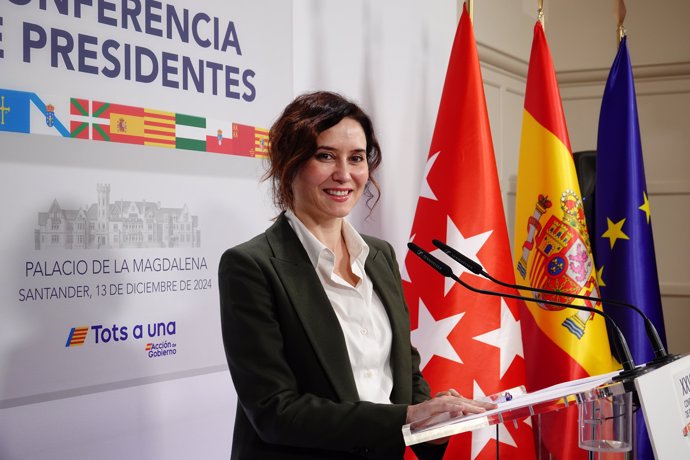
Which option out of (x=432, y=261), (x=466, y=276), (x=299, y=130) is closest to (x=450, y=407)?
(x=432, y=261)

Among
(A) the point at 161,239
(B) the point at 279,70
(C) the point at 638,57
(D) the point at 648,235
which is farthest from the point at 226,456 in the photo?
(C) the point at 638,57

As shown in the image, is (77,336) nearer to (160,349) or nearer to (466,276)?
(160,349)

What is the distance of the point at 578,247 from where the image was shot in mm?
2799

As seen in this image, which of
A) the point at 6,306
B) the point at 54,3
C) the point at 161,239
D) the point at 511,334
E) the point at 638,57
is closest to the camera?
the point at 6,306

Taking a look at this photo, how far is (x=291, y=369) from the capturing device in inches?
62.4

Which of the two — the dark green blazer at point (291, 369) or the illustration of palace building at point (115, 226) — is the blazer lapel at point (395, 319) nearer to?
the dark green blazer at point (291, 369)

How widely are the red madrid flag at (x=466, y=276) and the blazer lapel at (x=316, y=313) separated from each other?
3.44 feet

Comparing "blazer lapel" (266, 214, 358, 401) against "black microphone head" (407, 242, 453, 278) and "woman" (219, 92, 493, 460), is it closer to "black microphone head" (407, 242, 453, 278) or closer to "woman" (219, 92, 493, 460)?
"woman" (219, 92, 493, 460)

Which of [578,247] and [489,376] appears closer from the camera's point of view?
[489,376]

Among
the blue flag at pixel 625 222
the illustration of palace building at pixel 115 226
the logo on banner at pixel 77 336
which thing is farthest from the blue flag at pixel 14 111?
the blue flag at pixel 625 222

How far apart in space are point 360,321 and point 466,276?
96 cm

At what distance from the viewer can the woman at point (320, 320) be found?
1.46 meters

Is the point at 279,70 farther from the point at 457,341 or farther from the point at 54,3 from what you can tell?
the point at 457,341

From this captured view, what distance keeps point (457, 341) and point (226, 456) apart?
2.89 ft
